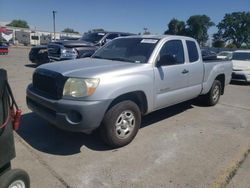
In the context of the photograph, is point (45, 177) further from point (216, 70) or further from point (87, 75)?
point (216, 70)

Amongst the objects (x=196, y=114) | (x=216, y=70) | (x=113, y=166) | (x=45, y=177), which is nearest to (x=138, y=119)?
(x=113, y=166)

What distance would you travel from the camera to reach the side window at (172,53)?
15.3ft

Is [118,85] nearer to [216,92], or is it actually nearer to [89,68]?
[89,68]

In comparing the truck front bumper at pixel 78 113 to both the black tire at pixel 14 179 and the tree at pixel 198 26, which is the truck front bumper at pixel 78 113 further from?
the tree at pixel 198 26

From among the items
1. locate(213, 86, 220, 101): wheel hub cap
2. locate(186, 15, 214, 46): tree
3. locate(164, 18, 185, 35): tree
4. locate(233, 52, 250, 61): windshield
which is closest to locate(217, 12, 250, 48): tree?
locate(186, 15, 214, 46): tree

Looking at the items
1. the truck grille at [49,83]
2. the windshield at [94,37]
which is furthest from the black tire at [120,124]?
the windshield at [94,37]

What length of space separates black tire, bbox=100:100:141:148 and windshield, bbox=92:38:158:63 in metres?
0.96

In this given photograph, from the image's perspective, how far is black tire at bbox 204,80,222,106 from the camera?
6.63 meters

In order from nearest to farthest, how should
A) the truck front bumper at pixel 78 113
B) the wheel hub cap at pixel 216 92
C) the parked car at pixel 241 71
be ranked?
the truck front bumper at pixel 78 113 < the wheel hub cap at pixel 216 92 < the parked car at pixel 241 71

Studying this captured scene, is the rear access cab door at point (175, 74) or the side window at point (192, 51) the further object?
the side window at point (192, 51)

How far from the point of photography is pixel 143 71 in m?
4.25

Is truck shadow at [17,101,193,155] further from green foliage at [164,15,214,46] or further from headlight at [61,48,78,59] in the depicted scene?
green foliage at [164,15,214,46]

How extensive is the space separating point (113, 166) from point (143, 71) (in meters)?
1.60

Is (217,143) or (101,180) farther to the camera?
(217,143)
